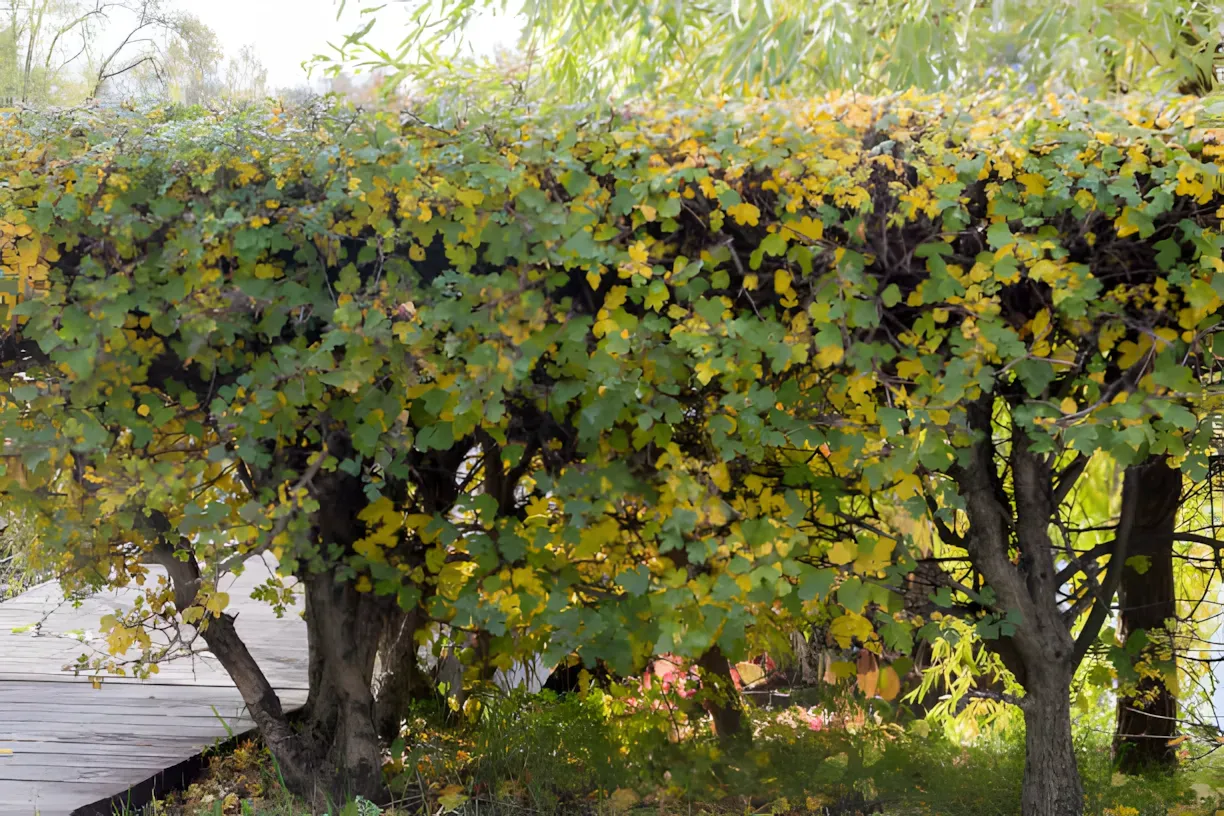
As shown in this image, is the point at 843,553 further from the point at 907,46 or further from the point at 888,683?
the point at 907,46

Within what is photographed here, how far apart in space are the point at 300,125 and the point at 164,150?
1.11 feet

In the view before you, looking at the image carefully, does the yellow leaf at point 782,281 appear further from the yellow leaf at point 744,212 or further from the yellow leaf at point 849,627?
the yellow leaf at point 849,627

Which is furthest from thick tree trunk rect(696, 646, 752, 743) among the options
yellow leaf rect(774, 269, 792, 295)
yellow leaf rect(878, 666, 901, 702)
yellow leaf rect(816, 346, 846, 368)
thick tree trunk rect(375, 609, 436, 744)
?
yellow leaf rect(774, 269, 792, 295)

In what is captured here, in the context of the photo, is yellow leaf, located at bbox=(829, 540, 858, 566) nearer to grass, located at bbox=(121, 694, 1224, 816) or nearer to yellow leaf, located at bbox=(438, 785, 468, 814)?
grass, located at bbox=(121, 694, 1224, 816)

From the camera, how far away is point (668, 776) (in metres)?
3.57

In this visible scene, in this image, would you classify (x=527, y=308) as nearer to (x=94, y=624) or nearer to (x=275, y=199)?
(x=275, y=199)

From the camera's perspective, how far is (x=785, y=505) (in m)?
2.86

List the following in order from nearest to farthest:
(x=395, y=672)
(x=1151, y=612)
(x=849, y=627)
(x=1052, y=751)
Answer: (x=849, y=627) → (x=1052, y=751) → (x=395, y=672) → (x=1151, y=612)

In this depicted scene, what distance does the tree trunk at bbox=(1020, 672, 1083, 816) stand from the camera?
316 centimetres

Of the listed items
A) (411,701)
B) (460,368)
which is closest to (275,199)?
(460,368)

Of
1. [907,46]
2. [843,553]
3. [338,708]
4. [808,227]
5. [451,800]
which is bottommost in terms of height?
[451,800]

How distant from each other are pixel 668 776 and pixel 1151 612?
2.02m

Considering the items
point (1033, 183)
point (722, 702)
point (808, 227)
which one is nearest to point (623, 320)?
point (808, 227)

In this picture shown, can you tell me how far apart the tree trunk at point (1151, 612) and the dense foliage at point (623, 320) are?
3.02 ft
